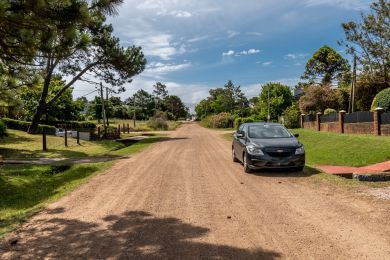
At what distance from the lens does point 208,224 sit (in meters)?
6.14

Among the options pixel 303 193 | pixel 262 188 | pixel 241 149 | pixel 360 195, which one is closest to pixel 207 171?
pixel 241 149

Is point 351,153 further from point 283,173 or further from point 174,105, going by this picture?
point 174,105

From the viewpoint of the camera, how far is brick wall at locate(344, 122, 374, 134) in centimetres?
2283

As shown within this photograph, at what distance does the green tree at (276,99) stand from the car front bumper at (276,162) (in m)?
53.5

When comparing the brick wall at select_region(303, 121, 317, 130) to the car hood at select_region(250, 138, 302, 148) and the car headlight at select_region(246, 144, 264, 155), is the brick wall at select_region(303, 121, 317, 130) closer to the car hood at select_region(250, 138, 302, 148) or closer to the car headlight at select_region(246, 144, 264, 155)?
the car hood at select_region(250, 138, 302, 148)

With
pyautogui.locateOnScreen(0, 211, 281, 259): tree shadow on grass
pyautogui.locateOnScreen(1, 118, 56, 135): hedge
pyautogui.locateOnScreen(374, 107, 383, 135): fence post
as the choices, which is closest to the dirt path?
pyautogui.locateOnScreen(0, 211, 281, 259): tree shadow on grass

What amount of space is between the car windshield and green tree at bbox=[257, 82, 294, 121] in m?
51.5

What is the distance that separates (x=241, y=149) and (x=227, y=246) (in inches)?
304

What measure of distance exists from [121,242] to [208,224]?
152 cm

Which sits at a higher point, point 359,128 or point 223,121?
point 223,121

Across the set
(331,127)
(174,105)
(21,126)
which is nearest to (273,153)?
(331,127)

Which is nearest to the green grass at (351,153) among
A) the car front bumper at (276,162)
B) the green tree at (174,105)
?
the car front bumper at (276,162)

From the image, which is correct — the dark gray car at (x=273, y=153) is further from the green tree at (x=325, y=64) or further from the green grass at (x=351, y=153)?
the green tree at (x=325, y=64)

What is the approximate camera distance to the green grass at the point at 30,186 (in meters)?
7.60
